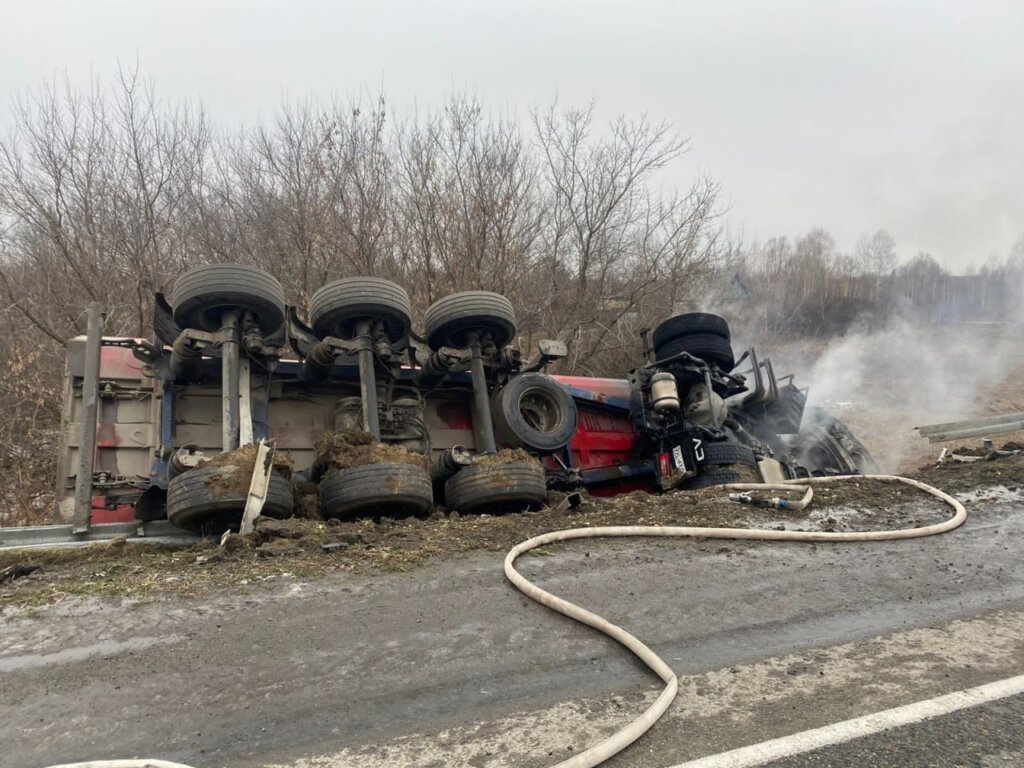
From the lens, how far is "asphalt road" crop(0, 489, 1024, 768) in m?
2.06

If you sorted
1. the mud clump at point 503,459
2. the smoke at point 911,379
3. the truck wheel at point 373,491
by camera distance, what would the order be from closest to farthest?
the truck wheel at point 373,491 < the mud clump at point 503,459 < the smoke at point 911,379

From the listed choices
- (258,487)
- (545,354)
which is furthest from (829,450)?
(258,487)

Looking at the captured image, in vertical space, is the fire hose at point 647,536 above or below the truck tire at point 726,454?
below

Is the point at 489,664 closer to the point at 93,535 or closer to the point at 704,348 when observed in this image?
the point at 93,535

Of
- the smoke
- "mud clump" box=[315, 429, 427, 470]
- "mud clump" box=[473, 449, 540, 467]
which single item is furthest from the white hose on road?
the smoke

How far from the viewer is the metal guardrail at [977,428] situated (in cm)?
999

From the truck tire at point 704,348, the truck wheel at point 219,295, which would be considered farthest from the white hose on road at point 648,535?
the truck wheel at point 219,295

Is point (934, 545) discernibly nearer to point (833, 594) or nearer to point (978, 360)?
point (833, 594)

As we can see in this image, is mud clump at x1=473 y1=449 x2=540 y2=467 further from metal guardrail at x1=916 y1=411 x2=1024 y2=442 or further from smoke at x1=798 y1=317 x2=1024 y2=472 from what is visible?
smoke at x1=798 y1=317 x2=1024 y2=472

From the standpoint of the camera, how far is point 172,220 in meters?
12.2

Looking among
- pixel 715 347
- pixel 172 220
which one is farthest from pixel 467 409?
pixel 172 220

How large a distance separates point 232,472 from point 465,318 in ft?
9.18

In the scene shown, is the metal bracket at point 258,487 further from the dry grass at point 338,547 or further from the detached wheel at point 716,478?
the detached wheel at point 716,478

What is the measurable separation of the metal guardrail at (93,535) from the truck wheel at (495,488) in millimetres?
2037
